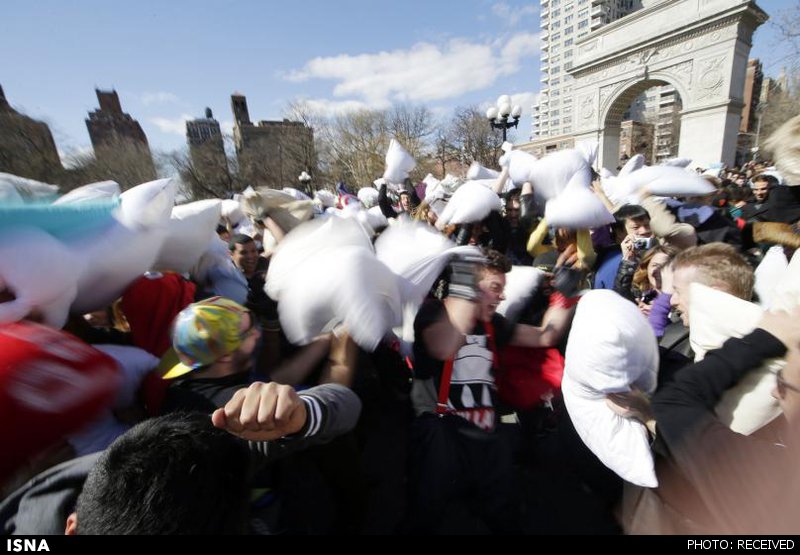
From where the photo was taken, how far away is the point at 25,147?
15125mm

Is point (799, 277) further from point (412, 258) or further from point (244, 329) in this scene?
point (244, 329)

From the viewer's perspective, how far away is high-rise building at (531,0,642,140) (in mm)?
66125

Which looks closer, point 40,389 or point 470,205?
point 40,389

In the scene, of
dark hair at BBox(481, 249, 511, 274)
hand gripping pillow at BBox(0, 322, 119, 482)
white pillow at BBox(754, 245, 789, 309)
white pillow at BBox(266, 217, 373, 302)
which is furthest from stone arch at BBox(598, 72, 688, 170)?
hand gripping pillow at BBox(0, 322, 119, 482)

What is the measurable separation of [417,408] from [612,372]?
2.81 feet

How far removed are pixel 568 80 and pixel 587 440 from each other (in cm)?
8510

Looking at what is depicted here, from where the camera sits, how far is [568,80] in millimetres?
68188

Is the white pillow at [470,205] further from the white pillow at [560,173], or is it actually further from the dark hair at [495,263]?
the dark hair at [495,263]

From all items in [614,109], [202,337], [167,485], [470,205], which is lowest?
[167,485]

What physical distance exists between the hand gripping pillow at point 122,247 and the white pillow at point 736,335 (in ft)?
7.31

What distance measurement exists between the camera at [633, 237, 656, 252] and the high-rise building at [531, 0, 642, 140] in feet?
245

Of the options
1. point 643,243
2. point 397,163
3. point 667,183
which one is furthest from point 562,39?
point 643,243

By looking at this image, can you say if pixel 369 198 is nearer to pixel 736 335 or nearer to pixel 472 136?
pixel 736 335

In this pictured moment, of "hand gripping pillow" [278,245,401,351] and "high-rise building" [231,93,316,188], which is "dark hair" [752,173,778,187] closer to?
"hand gripping pillow" [278,245,401,351]
